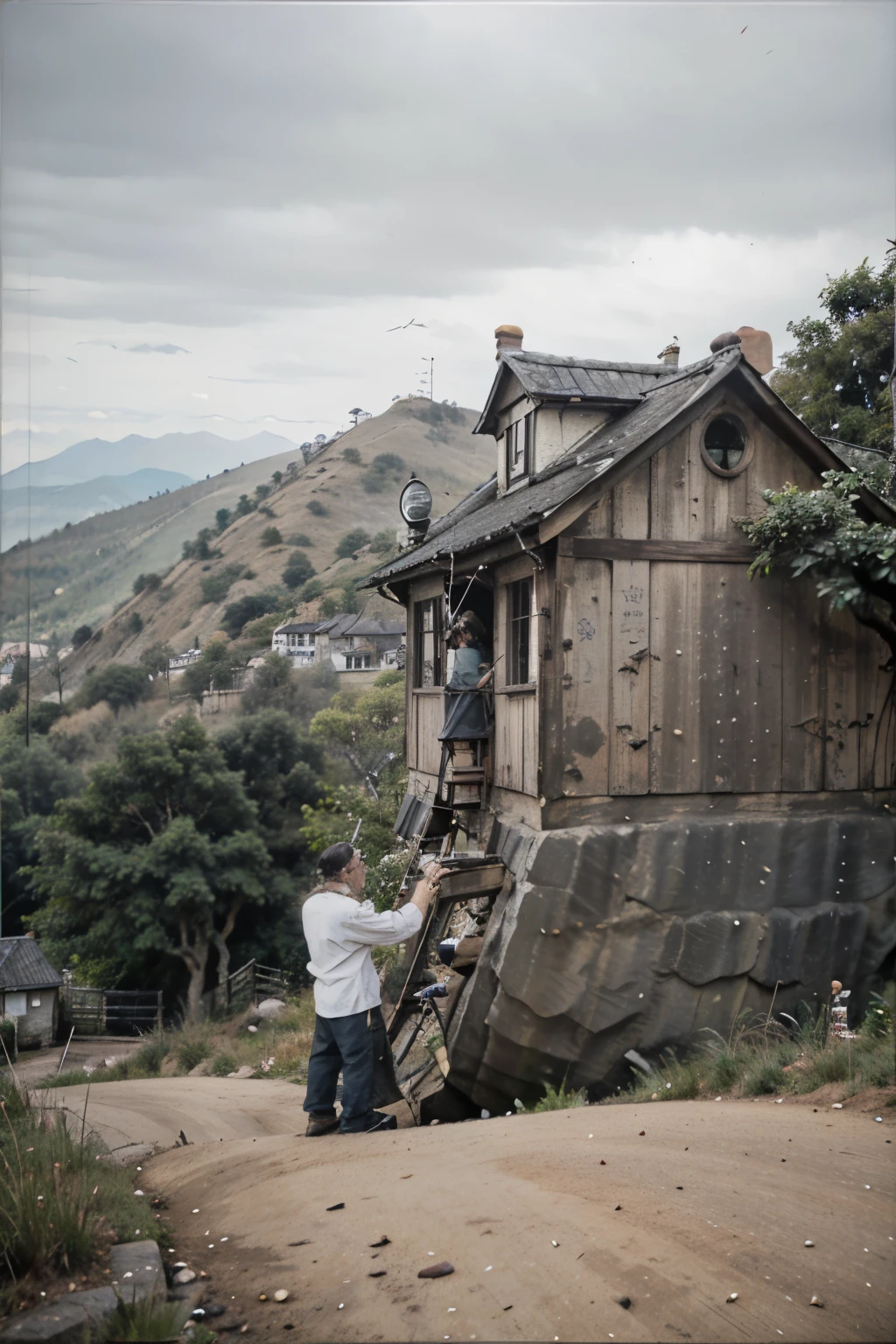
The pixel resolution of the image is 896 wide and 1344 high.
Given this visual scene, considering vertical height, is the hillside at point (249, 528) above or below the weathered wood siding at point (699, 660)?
above

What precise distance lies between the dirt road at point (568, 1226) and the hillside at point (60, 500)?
4.32 metres

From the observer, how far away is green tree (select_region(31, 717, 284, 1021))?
30938 millimetres

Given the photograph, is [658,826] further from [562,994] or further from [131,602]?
[131,602]

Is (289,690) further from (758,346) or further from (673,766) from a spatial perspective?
(673,766)

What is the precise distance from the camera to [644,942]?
8.89m

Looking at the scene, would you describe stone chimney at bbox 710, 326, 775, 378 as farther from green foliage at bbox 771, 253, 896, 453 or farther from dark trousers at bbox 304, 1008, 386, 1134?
dark trousers at bbox 304, 1008, 386, 1134

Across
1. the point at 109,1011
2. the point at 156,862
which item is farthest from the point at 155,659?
the point at 109,1011

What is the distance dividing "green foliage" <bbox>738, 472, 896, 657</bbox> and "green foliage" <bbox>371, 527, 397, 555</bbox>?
2399 inches

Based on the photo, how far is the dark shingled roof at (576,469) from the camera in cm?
888

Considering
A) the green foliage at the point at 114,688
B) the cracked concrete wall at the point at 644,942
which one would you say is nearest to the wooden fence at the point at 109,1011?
the cracked concrete wall at the point at 644,942

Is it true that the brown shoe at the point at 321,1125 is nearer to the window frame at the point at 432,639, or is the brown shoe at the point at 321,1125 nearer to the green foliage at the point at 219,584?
the window frame at the point at 432,639

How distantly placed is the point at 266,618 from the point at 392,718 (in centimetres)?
2315

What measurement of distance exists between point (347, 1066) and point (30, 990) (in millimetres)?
16232

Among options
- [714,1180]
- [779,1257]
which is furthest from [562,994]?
[779,1257]
